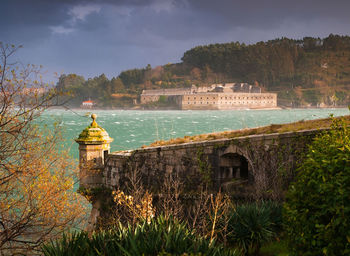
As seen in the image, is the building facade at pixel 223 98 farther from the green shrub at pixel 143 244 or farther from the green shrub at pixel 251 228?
the green shrub at pixel 143 244

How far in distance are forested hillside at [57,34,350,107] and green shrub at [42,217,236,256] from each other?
14206 centimetres

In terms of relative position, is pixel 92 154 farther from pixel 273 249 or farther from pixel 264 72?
pixel 264 72

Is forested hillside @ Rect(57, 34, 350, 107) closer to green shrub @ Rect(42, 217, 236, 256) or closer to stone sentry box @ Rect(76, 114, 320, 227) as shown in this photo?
stone sentry box @ Rect(76, 114, 320, 227)

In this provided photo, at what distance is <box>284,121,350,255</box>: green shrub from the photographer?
3586 millimetres

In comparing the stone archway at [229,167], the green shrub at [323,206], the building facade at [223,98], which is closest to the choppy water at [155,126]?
the stone archway at [229,167]

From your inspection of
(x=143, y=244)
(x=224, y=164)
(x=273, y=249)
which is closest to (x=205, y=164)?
(x=224, y=164)

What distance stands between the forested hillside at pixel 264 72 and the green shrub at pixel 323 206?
14248 centimetres

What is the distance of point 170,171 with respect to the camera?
10.6 m

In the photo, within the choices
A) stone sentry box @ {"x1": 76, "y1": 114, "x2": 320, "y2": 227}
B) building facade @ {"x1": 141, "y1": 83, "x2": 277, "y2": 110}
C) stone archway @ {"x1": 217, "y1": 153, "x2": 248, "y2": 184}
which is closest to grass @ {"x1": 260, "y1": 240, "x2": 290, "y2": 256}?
stone sentry box @ {"x1": 76, "y1": 114, "x2": 320, "y2": 227}

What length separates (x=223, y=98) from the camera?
135500 millimetres

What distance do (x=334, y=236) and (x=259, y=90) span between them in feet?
482

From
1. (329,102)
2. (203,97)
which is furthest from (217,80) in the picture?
(329,102)

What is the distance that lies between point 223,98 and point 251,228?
130 m

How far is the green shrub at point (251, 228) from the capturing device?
732 cm
